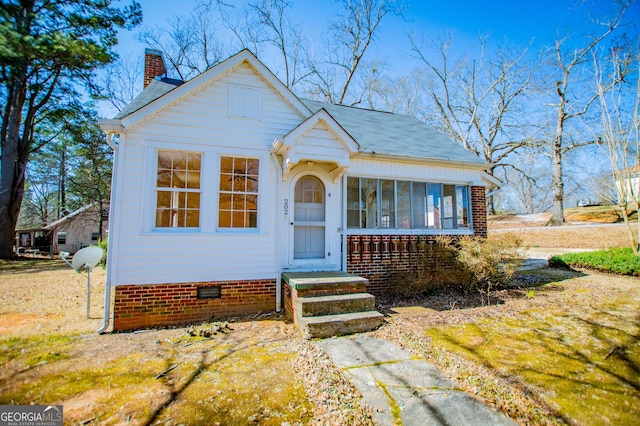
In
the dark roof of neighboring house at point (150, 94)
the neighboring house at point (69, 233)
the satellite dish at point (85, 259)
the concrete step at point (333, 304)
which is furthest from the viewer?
the neighboring house at point (69, 233)

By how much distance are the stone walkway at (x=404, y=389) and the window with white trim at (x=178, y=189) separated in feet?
12.6

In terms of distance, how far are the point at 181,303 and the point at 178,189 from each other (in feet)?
7.56

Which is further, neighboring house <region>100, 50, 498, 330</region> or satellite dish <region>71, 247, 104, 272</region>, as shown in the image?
satellite dish <region>71, 247, 104, 272</region>

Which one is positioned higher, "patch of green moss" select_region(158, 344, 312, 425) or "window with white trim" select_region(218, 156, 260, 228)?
"window with white trim" select_region(218, 156, 260, 228)

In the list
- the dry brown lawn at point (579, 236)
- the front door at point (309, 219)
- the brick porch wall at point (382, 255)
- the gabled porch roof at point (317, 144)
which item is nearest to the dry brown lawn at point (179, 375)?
the front door at point (309, 219)

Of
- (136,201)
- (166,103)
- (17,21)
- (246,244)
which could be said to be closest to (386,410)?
(17,21)

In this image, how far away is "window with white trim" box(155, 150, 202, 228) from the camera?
223 inches

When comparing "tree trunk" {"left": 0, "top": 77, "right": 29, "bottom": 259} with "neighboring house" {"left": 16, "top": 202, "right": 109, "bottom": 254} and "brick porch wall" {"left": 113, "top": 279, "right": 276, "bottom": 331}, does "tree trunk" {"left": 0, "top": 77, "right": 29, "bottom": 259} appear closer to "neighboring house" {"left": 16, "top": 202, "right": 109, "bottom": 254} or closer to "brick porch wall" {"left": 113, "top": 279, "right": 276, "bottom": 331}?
"neighboring house" {"left": 16, "top": 202, "right": 109, "bottom": 254}

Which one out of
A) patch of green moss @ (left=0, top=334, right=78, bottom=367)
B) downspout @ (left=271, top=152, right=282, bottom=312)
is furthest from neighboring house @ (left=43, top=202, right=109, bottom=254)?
downspout @ (left=271, top=152, right=282, bottom=312)

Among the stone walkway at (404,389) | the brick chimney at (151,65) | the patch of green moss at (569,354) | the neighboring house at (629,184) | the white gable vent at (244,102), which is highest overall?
the brick chimney at (151,65)

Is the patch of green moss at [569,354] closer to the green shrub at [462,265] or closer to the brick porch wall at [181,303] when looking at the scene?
the green shrub at [462,265]

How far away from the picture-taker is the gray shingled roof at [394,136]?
771cm

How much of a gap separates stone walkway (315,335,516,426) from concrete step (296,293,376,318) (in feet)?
2.51

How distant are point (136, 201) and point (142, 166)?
71cm
